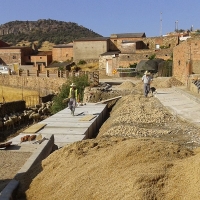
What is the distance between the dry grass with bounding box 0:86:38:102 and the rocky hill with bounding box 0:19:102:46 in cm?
7093

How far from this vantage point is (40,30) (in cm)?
13362

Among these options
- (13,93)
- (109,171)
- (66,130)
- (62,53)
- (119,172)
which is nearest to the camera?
(119,172)

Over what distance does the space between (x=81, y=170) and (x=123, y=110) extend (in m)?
9.18

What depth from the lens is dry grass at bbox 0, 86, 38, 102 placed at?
38.3 meters

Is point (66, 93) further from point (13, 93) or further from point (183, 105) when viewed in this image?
point (13, 93)

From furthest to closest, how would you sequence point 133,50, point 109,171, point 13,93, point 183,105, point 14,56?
point 14,56 → point 133,50 → point 13,93 → point 183,105 → point 109,171

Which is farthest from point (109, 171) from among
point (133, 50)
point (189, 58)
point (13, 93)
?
point (133, 50)

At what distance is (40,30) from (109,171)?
13213 centimetres

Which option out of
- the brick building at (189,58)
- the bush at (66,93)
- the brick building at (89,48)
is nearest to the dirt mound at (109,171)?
the brick building at (189,58)

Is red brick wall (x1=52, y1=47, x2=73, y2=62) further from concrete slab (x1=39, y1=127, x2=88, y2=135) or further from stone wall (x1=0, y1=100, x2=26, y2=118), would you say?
concrete slab (x1=39, y1=127, x2=88, y2=135)

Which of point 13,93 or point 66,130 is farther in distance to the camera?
point 13,93

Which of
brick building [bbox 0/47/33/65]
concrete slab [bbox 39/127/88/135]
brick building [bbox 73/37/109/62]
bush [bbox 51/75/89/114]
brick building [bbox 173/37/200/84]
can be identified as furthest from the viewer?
brick building [bbox 0/47/33/65]

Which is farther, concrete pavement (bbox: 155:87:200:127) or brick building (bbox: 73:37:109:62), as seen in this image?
brick building (bbox: 73:37:109:62)

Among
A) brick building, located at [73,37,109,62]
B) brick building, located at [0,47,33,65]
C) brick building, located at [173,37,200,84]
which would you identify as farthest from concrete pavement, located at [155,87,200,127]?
brick building, located at [0,47,33,65]
